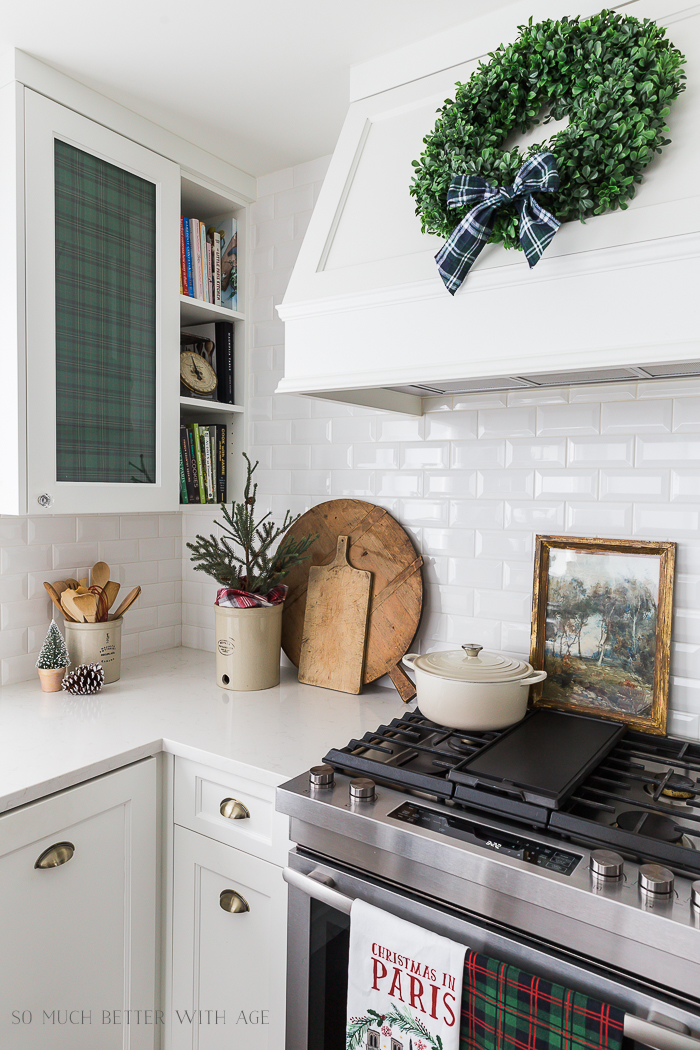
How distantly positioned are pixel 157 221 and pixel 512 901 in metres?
1.81

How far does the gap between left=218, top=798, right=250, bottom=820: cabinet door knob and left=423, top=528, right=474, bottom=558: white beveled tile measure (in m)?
0.80

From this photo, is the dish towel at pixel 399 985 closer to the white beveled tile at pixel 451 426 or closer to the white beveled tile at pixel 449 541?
the white beveled tile at pixel 449 541

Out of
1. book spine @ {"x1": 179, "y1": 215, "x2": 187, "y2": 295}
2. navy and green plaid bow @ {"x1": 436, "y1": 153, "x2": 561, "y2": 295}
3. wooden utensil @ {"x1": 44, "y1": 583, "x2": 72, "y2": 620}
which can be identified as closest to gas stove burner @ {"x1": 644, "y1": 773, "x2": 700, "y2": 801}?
navy and green plaid bow @ {"x1": 436, "y1": 153, "x2": 561, "y2": 295}

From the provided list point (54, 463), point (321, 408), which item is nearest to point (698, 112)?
point (321, 408)

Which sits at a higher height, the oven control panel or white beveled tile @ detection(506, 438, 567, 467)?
white beveled tile @ detection(506, 438, 567, 467)

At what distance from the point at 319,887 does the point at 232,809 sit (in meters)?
0.32

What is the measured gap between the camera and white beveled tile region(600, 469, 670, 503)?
59.1 inches

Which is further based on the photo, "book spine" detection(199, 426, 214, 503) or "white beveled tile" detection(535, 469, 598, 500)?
"book spine" detection(199, 426, 214, 503)

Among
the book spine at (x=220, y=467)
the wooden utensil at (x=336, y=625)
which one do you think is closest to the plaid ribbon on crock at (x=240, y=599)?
the wooden utensil at (x=336, y=625)

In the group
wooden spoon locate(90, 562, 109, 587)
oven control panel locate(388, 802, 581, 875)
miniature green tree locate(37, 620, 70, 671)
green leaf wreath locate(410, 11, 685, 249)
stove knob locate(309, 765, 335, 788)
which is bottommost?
oven control panel locate(388, 802, 581, 875)

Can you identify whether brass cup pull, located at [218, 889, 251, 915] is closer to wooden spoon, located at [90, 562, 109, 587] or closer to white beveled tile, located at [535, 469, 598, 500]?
wooden spoon, located at [90, 562, 109, 587]

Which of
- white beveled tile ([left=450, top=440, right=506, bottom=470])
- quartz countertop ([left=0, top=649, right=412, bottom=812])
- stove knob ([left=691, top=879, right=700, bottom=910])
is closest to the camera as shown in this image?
stove knob ([left=691, top=879, right=700, bottom=910])

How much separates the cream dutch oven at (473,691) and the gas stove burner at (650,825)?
0.34 metres

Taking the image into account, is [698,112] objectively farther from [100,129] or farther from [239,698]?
[239,698]
